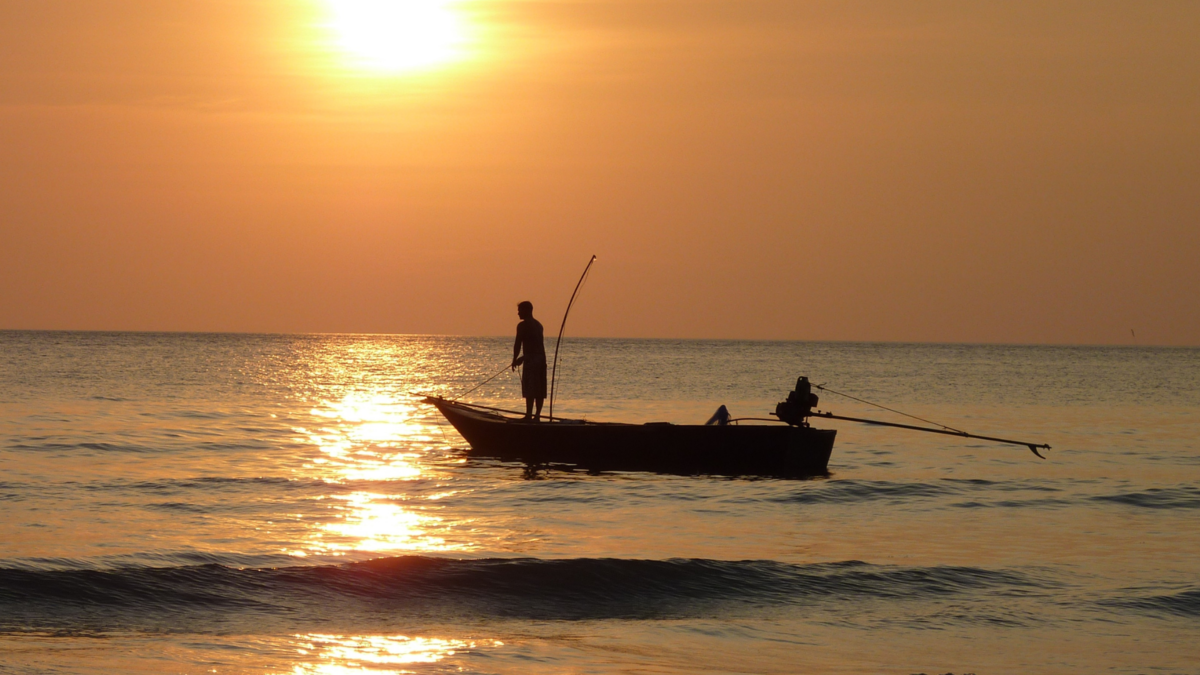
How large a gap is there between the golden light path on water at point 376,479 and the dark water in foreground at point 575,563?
7cm

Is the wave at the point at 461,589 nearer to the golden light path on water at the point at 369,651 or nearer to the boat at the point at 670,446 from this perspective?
the golden light path on water at the point at 369,651

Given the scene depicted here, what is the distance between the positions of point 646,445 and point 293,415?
15424 mm

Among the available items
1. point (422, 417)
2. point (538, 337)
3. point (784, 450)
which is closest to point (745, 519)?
point (784, 450)

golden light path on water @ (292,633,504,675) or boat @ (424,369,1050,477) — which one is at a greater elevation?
boat @ (424,369,1050,477)

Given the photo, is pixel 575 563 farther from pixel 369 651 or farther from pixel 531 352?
pixel 531 352

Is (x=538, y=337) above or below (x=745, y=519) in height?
above

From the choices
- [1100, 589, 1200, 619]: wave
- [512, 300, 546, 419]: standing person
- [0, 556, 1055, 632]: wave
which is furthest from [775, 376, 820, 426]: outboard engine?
[1100, 589, 1200, 619]: wave

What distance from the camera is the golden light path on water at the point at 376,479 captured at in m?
12.2

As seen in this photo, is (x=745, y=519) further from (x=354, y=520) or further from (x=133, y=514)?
(x=133, y=514)

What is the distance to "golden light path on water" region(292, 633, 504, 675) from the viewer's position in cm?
786

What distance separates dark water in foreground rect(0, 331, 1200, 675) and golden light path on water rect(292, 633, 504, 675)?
32 mm

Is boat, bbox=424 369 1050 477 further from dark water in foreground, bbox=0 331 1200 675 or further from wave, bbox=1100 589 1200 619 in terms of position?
wave, bbox=1100 589 1200 619

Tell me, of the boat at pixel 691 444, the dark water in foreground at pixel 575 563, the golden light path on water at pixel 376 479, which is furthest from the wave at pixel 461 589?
the boat at pixel 691 444

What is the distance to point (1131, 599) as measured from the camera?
1009cm
